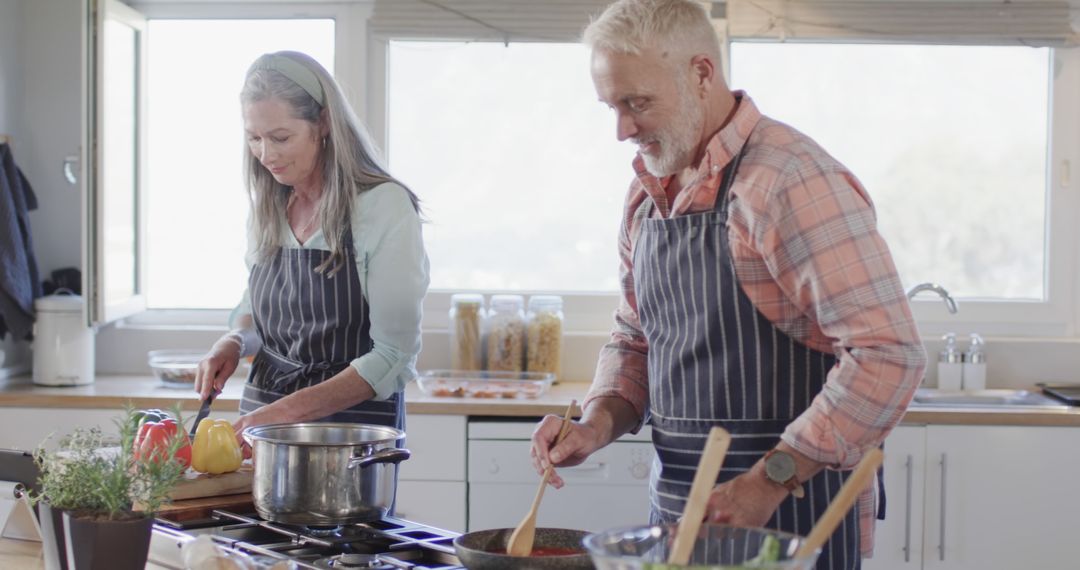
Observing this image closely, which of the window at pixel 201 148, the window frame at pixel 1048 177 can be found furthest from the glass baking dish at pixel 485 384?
the window at pixel 201 148

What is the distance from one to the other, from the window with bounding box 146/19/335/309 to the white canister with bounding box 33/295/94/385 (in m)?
0.42

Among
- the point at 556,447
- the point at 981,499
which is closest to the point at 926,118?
the point at 981,499

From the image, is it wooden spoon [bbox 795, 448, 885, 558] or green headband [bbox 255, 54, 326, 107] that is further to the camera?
green headband [bbox 255, 54, 326, 107]

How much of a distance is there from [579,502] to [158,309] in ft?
5.57

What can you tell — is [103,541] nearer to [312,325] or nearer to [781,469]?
[781,469]

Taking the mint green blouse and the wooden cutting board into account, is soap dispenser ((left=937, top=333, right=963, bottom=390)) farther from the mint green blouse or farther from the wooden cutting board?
the wooden cutting board

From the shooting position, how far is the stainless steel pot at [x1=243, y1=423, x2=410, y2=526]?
171 centimetres

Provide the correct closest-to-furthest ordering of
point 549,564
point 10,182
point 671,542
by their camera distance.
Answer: point 671,542
point 549,564
point 10,182

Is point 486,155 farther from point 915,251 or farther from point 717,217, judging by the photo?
point 717,217

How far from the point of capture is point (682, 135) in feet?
5.79

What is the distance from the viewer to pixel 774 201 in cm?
166

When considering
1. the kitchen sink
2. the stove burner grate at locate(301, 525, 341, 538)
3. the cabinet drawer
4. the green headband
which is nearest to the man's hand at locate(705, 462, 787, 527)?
the stove burner grate at locate(301, 525, 341, 538)

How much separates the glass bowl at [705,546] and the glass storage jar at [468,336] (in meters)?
2.59

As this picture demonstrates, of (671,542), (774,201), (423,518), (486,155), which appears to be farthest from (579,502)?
(671,542)
